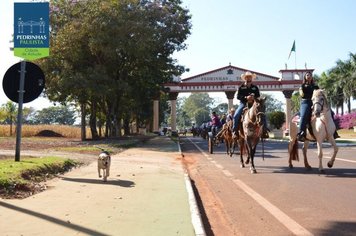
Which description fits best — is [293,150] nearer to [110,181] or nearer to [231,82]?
[110,181]

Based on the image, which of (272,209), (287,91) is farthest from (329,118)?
(287,91)

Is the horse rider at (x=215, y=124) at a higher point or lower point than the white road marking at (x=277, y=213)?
higher

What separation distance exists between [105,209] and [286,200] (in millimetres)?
3489

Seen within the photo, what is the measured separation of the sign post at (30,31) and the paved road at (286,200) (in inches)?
232

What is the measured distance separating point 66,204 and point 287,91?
56.3m

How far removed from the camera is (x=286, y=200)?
8883 mm

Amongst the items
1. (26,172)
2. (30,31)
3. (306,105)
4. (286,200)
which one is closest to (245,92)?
(306,105)

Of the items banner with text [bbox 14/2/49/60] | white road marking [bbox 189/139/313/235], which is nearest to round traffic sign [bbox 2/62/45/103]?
banner with text [bbox 14/2/49/60]

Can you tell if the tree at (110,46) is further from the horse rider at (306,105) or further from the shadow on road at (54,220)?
the shadow on road at (54,220)

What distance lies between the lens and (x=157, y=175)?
12.6m

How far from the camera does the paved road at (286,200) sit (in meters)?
6.83

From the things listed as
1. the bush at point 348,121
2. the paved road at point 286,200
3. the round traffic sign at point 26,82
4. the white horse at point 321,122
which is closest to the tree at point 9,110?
the bush at point 348,121

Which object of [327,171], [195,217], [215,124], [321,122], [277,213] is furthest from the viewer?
[215,124]

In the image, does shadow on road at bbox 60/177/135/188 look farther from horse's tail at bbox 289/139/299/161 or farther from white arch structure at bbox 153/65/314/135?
white arch structure at bbox 153/65/314/135
